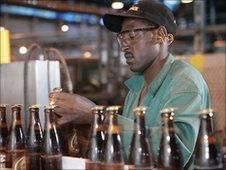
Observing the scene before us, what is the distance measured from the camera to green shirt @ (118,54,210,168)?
64.4 inches

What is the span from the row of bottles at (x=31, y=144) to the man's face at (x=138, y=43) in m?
0.59

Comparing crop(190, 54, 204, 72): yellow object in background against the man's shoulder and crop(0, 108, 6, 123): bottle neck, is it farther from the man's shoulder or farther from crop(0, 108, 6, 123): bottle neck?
A: crop(0, 108, 6, 123): bottle neck

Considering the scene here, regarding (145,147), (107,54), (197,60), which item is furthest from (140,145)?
(107,54)

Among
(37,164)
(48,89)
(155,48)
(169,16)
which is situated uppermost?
(169,16)

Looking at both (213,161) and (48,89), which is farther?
(48,89)

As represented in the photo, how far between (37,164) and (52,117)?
0.67ft

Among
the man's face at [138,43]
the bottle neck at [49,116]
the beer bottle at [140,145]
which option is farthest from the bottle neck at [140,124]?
the man's face at [138,43]

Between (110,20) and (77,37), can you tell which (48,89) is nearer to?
(110,20)

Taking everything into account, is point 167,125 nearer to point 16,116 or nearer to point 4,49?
point 16,116

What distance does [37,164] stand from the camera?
5.82 ft

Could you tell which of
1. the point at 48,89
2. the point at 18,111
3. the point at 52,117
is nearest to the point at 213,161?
the point at 52,117

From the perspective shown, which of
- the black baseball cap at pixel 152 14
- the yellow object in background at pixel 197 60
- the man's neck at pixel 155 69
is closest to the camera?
the black baseball cap at pixel 152 14

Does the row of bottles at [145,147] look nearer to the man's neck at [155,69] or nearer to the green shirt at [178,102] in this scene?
the green shirt at [178,102]

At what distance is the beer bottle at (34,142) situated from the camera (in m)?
1.78
